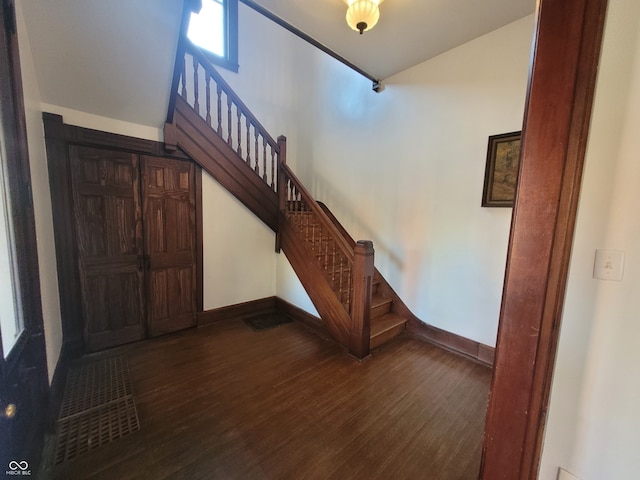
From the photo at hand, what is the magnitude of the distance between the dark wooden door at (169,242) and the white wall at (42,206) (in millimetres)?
720

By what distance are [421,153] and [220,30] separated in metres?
3.76

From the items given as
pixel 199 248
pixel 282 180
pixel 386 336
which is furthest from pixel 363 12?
pixel 386 336

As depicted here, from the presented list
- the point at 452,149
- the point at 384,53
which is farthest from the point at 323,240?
the point at 384,53

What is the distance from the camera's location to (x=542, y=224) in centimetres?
97

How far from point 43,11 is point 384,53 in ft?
8.96

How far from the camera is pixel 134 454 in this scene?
1.49 m

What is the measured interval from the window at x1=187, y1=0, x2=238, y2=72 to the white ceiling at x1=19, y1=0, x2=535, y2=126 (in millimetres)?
2023

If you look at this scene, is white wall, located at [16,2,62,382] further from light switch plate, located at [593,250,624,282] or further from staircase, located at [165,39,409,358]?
light switch plate, located at [593,250,624,282]

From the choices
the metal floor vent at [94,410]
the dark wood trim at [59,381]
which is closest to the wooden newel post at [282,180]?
the metal floor vent at [94,410]

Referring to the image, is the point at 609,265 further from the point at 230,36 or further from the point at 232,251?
the point at 230,36

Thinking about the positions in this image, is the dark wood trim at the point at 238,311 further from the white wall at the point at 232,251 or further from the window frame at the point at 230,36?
the window frame at the point at 230,36

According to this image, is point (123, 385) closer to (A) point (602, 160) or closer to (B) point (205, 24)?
(A) point (602, 160)

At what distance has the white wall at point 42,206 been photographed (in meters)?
1.64

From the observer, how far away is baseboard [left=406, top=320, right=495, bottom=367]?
8.16 feet
